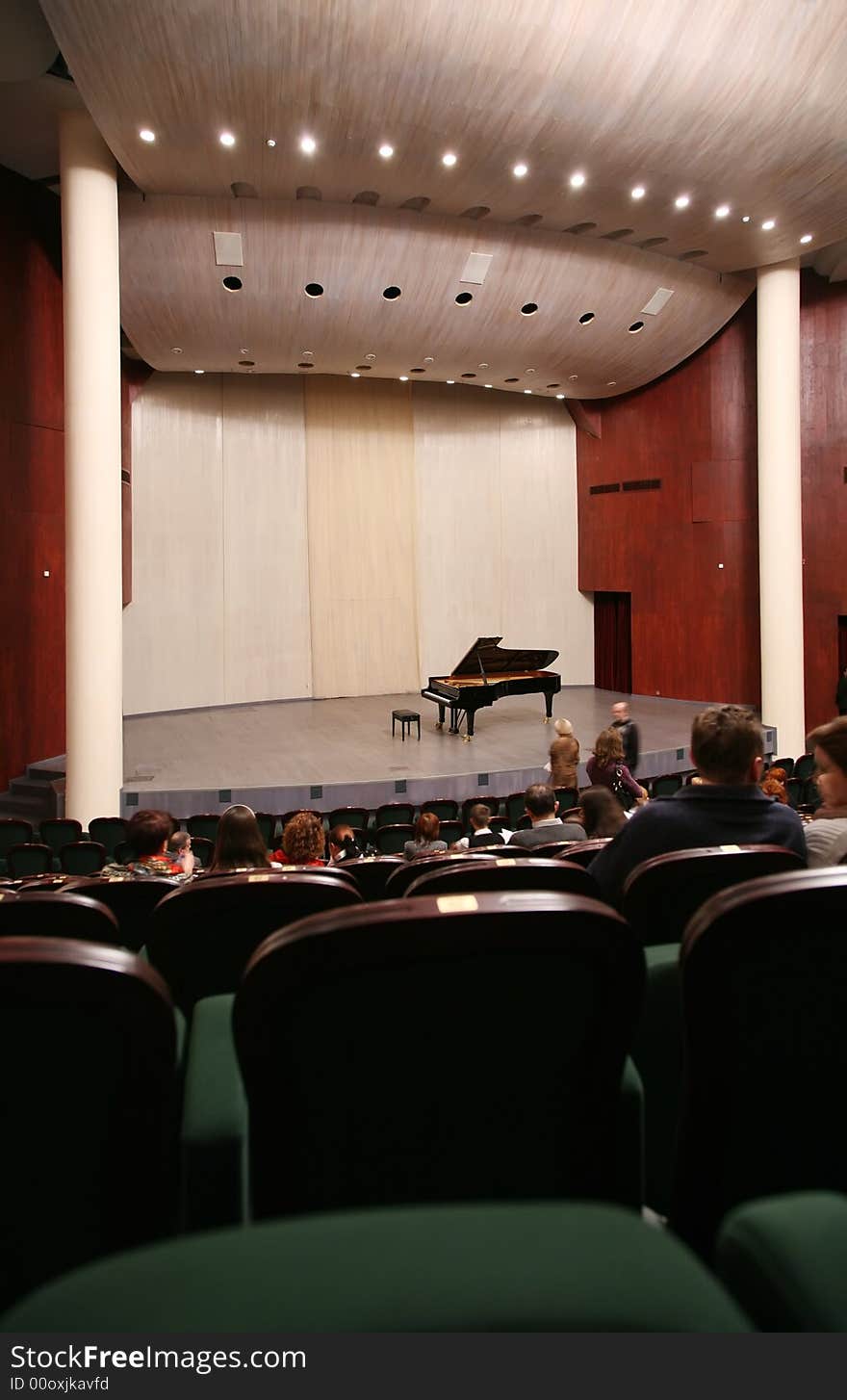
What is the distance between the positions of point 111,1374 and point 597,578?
68.2 ft

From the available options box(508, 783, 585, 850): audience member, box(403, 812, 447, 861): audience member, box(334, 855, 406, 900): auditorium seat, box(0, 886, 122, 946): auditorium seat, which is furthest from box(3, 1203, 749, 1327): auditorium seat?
box(403, 812, 447, 861): audience member

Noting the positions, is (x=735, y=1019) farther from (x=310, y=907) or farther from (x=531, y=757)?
(x=531, y=757)

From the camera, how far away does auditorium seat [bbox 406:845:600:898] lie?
2020 mm

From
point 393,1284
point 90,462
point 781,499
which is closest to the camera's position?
point 393,1284

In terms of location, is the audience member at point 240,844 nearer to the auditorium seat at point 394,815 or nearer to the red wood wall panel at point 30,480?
the auditorium seat at point 394,815

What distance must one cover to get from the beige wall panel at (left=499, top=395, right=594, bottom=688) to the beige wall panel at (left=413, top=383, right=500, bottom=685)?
0.29m

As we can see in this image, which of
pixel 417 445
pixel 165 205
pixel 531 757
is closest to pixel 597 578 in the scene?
pixel 417 445

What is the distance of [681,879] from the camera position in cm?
196

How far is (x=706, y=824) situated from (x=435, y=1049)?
168 centimetres

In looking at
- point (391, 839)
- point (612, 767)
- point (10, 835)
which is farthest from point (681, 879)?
point (10, 835)

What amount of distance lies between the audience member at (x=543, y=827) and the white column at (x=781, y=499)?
38.8 ft

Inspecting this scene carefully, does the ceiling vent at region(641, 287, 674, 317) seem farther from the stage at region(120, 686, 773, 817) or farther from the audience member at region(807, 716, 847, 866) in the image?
the audience member at region(807, 716, 847, 866)

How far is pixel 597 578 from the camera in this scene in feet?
67.7

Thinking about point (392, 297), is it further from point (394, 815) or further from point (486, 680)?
point (394, 815)
